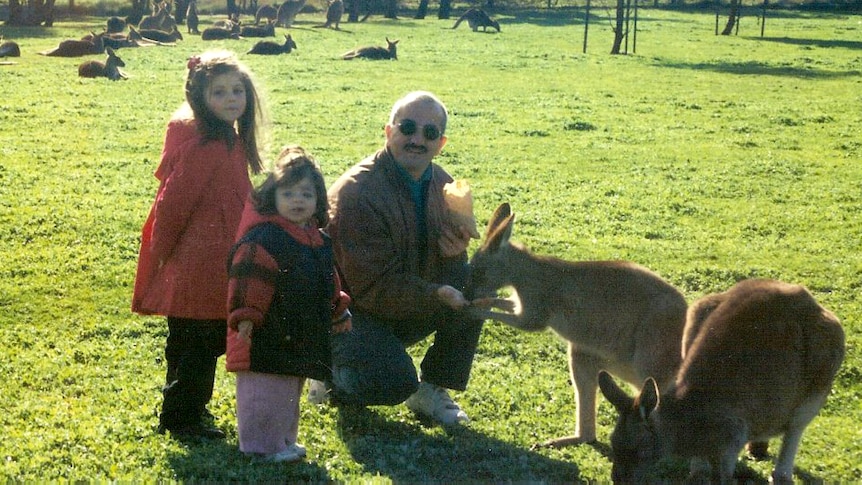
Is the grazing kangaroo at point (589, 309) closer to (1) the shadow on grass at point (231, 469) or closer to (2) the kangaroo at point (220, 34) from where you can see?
(1) the shadow on grass at point (231, 469)

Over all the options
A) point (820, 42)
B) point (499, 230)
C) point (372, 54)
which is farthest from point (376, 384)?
point (820, 42)

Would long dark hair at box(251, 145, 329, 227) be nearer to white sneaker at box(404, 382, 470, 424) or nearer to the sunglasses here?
the sunglasses

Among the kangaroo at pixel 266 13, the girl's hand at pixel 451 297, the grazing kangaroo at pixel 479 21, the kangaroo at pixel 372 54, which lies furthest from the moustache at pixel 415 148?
the kangaroo at pixel 266 13

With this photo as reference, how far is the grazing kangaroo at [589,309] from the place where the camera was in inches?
186

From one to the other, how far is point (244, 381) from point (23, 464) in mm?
949

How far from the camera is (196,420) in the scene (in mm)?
4895

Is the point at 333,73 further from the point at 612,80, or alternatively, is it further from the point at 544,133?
the point at 544,133

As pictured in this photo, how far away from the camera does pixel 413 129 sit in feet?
16.8

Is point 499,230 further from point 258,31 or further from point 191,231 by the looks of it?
point 258,31

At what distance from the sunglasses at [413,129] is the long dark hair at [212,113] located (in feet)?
2.16

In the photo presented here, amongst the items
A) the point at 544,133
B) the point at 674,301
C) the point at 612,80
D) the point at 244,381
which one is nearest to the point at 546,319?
the point at 674,301

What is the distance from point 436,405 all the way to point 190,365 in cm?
117

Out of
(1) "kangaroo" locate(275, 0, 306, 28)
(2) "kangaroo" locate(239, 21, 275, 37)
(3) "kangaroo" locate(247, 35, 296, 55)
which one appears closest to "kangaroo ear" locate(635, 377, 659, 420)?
(3) "kangaroo" locate(247, 35, 296, 55)

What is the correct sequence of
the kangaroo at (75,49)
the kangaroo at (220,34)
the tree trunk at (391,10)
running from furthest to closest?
the tree trunk at (391,10)
the kangaroo at (220,34)
the kangaroo at (75,49)
